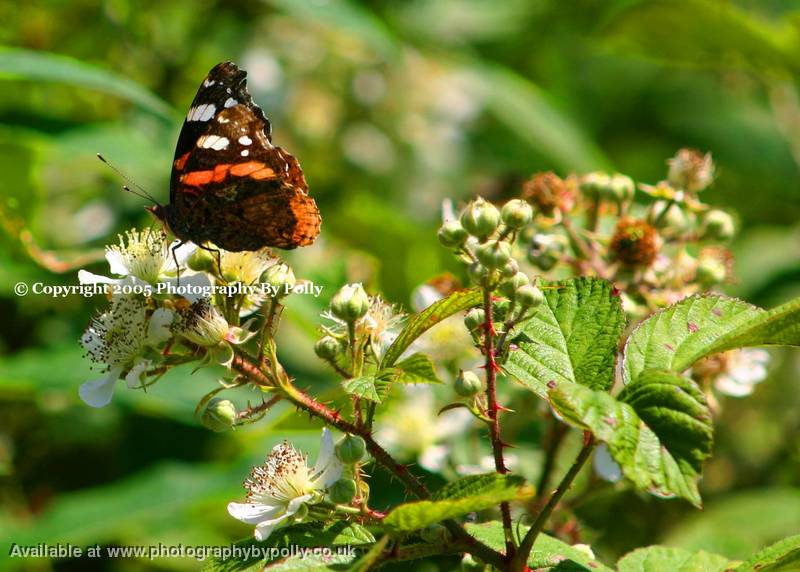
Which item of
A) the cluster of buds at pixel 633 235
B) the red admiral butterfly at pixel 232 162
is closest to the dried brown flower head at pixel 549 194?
the cluster of buds at pixel 633 235

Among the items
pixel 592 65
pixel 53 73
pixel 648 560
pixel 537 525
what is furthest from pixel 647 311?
pixel 592 65

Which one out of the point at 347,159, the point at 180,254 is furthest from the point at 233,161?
the point at 347,159

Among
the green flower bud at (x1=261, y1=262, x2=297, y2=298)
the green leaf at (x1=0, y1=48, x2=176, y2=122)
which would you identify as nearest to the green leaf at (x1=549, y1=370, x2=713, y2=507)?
the green flower bud at (x1=261, y1=262, x2=297, y2=298)

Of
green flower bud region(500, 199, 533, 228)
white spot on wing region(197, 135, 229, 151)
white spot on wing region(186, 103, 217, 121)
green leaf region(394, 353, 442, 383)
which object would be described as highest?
white spot on wing region(186, 103, 217, 121)

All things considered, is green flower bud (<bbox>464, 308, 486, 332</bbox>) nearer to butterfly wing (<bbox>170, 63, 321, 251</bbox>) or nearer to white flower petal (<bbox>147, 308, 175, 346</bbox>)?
white flower petal (<bbox>147, 308, 175, 346</bbox>)

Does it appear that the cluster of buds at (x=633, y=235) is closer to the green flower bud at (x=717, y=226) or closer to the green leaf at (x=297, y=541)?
the green flower bud at (x=717, y=226)

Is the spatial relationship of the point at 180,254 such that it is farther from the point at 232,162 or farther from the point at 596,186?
the point at 596,186
